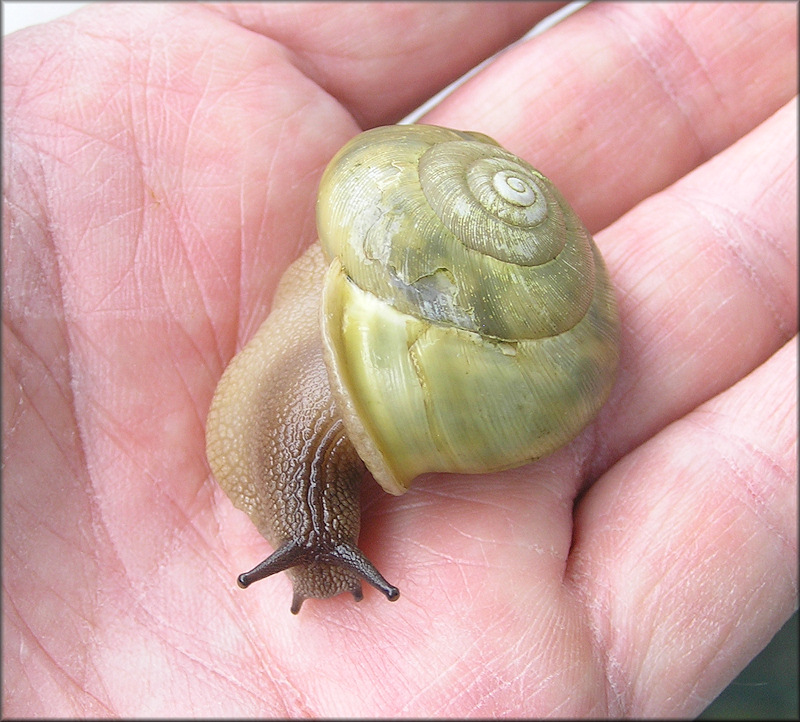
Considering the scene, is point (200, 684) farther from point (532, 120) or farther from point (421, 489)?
point (532, 120)

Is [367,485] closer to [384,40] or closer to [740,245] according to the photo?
[740,245]

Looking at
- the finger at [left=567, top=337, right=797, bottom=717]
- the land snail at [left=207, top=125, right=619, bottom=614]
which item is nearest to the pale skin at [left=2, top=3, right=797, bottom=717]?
the finger at [left=567, top=337, right=797, bottom=717]

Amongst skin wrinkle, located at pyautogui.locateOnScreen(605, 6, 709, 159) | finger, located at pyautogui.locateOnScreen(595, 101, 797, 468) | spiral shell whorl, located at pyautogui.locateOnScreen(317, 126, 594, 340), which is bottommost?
finger, located at pyautogui.locateOnScreen(595, 101, 797, 468)

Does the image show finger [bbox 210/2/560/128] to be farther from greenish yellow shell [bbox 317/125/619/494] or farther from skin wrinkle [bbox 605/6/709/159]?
greenish yellow shell [bbox 317/125/619/494]

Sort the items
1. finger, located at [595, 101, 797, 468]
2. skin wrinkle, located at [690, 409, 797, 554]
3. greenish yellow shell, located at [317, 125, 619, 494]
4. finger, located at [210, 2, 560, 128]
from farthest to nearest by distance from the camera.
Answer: finger, located at [210, 2, 560, 128] < finger, located at [595, 101, 797, 468] < skin wrinkle, located at [690, 409, 797, 554] < greenish yellow shell, located at [317, 125, 619, 494]

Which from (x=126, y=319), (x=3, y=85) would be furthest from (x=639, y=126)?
(x=3, y=85)

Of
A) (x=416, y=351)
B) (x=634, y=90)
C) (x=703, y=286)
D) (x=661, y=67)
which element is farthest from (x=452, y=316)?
(x=661, y=67)
